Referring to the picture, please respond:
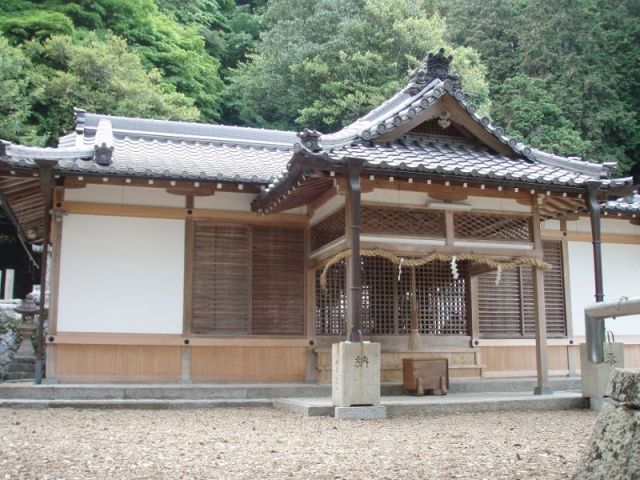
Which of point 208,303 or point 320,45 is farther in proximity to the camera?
point 320,45

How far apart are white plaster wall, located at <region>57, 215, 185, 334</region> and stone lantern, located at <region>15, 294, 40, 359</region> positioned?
1.15 metres

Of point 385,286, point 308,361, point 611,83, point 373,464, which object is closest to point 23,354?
point 308,361

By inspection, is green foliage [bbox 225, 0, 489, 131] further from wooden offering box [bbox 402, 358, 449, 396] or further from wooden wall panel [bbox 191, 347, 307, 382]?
wooden offering box [bbox 402, 358, 449, 396]

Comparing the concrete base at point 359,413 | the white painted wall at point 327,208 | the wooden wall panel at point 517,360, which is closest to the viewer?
the concrete base at point 359,413

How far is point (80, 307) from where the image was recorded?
36.7 feet

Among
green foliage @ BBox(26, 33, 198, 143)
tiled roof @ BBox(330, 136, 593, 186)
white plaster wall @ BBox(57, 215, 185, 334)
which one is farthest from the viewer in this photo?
green foliage @ BBox(26, 33, 198, 143)

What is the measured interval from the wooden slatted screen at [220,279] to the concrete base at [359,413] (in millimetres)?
3514

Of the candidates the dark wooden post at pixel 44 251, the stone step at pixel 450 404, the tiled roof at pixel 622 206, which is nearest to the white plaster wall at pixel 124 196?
the dark wooden post at pixel 44 251

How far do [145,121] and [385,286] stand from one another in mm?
6254

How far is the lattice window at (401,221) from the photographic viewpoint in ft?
33.1

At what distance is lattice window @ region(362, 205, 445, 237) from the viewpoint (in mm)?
10094

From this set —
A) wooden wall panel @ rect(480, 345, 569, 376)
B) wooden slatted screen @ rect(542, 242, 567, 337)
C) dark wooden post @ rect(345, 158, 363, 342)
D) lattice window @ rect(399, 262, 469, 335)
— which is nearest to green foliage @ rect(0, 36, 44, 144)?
lattice window @ rect(399, 262, 469, 335)

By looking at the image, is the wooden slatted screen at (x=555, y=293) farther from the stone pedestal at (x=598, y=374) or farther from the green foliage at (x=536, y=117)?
the green foliage at (x=536, y=117)

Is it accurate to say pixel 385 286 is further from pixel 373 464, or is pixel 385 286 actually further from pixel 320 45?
pixel 320 45
